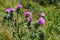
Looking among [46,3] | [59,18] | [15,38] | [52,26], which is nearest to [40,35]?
[15,38]

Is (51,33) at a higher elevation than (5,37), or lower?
lower

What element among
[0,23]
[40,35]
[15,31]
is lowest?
[0,23]

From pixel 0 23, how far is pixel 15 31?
51.6 inches

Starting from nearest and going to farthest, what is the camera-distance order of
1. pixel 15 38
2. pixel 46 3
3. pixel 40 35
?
pixel 40 35, pixel 15 38, pixel 46 3

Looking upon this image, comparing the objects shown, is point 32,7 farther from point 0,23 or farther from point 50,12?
point 0,23

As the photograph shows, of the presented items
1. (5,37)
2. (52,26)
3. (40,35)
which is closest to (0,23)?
(5,37)

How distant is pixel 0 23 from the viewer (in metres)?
4.91

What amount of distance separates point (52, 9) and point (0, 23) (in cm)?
233

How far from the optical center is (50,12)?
21.6 feet

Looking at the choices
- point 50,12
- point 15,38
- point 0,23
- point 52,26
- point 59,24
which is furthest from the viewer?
point 50,12

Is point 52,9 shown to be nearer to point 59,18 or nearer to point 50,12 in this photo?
point 50,12

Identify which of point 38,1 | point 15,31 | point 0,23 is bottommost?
point 38,1

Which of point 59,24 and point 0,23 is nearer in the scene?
point 0,23

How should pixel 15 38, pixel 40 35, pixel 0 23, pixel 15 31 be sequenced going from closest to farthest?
pixel 40 35 → pixel 15 31 → pixel 15 38 → pixel 0 23
